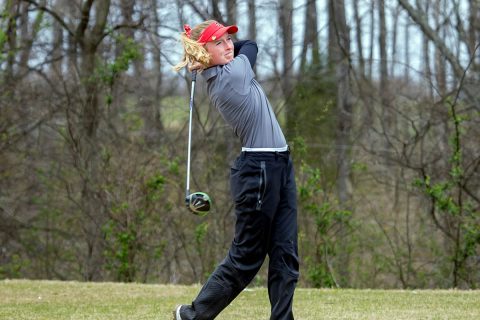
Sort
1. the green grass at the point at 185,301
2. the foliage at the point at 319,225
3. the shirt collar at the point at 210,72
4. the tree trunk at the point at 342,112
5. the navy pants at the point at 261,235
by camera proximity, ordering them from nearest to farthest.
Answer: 1. the navy pants at the point at 261,235
2. the shirt collar at the point at 210,72
3. the green grass at the point at 185,301
4. the foliage at the point at 319,225
5. the tree trunk at the point at 342,112

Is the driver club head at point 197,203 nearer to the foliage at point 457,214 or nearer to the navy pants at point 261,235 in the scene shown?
the navy pants at point 261,235

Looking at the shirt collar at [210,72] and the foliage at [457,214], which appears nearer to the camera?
the shirt collar at [210,72]

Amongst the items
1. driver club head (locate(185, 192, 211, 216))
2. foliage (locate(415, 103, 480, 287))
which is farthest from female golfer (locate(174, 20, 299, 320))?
foliage (locate(415, 103, 480, 287))

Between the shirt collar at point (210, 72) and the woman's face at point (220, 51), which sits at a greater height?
the woman's face at point (220, 51)

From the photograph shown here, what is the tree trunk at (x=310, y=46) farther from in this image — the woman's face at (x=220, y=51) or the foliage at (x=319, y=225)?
the woman's face at (x=220, y=51)

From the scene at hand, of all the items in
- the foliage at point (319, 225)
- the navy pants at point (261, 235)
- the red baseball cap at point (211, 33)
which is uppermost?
the red baseball cap at point (211, 33)

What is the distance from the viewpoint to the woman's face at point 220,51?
539 cm

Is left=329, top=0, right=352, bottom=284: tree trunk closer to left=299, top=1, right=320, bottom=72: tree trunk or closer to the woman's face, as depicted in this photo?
left=299, top=1, right=320, bottom=72: tree trunk

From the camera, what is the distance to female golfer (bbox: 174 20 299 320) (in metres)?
5.25

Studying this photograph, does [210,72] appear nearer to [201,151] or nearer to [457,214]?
[457,214]

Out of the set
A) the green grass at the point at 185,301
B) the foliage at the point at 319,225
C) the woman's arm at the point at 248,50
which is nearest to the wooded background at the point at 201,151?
the foliage at the point at 319,225

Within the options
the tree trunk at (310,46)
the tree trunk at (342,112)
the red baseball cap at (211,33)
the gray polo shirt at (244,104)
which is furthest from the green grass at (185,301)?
the tree trunk at (310,46)

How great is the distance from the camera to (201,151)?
580 inches

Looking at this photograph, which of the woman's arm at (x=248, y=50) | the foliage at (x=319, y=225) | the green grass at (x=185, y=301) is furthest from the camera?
the foliage at (x=319, y=225)
